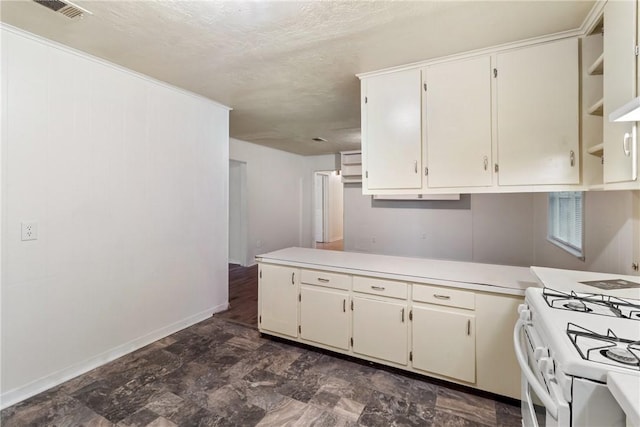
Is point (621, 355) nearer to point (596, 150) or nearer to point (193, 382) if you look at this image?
point (596, 150)

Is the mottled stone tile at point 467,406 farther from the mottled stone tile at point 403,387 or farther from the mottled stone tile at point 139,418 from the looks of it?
the mottled stone tile at point 139,418

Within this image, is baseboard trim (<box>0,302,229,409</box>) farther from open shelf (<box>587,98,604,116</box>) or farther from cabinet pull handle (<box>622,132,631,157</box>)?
open shelf (<box>587,98,604,116</box>)

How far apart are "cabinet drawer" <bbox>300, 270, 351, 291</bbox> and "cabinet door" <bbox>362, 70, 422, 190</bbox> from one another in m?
0.80

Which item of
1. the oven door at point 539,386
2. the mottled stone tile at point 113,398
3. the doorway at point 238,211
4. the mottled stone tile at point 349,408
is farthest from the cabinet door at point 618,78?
the doorway at point 238,211

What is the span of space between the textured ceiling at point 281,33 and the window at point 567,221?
4.72ft

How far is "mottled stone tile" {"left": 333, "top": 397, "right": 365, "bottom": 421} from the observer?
70.0 inches

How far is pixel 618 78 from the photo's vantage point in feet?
4.39

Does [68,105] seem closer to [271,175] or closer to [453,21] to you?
→ [453,21]

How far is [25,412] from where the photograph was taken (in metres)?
1.79

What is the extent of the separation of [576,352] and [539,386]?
0.19 m

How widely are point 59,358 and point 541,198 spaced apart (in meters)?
5.14

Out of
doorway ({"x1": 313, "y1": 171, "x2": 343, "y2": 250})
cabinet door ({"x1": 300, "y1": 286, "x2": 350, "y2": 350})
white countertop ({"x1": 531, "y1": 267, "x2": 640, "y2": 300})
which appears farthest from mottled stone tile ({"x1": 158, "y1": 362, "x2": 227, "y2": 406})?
doorway ({"x1": 313, "y1": 171, "x2": 343, "y2": 250})

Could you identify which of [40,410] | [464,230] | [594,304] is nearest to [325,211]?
[464,230]

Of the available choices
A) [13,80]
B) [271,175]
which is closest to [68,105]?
[13,80]
